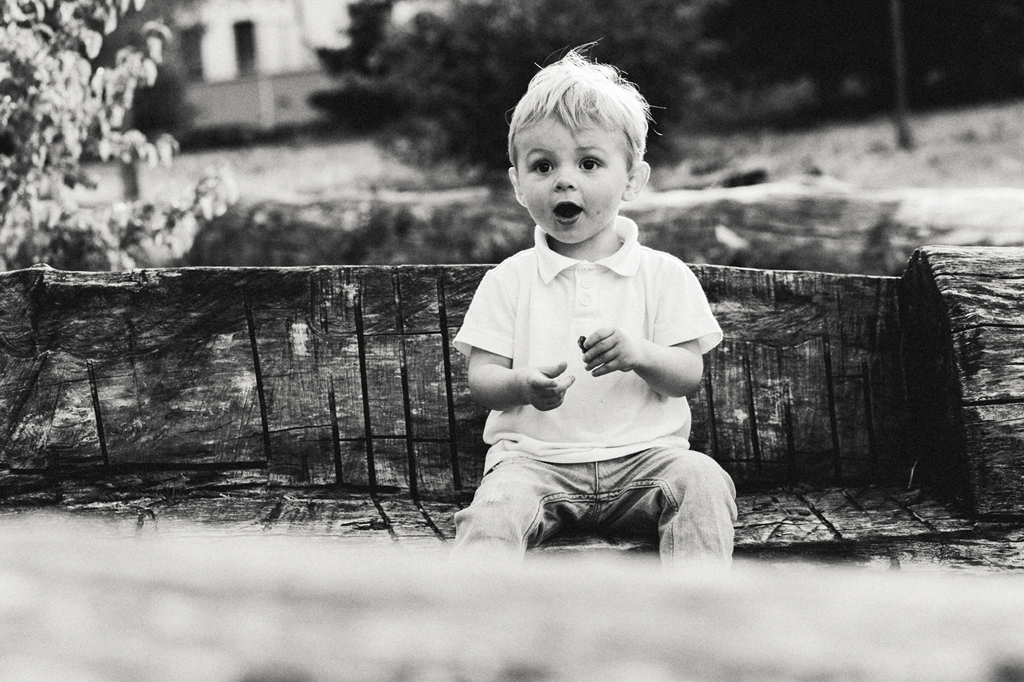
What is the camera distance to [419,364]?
3.13 metres

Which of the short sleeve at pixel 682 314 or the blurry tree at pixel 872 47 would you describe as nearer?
the short sleeve at pixel 682 314

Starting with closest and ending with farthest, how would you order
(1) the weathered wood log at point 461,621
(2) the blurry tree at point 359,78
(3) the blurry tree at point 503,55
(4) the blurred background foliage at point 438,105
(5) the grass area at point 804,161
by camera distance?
1. (1) the weathered wood log at point 461,621
2. (4) the blurred background foliage at point 438,105
3. (3) the blurry tree at point 503,55
4. (5) the grass area at point 804,161
5. (2) the blurry tree at point 359,78

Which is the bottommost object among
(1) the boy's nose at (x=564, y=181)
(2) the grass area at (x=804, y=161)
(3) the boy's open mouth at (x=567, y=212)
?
(3) the boy's open mouth at (x=567, y=212)

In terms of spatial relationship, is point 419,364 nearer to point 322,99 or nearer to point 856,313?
point 856,313

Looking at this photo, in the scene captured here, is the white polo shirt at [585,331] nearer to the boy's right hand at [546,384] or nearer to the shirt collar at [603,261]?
the shirt collar at [603,261]

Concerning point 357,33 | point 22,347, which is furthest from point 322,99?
point 22,347

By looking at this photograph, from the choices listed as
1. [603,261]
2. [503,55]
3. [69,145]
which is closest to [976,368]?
[603,261]

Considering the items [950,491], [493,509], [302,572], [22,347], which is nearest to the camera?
[302,572]

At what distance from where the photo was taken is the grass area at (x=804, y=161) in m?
11.3

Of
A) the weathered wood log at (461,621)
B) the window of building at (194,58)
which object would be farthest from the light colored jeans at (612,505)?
the window of building at (194,58)

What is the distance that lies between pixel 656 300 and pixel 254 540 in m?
1.06

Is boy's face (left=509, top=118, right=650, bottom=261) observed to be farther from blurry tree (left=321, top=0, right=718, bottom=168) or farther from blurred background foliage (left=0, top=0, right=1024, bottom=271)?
blurry tree (left=321, top=0, right=718, bottom=168)

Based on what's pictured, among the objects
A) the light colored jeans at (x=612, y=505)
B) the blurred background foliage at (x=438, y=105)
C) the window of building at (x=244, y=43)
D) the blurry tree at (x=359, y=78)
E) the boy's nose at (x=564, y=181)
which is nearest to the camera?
the light colored jeans at (x=612, y=505)

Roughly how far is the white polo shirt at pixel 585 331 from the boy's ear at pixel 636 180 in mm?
111
